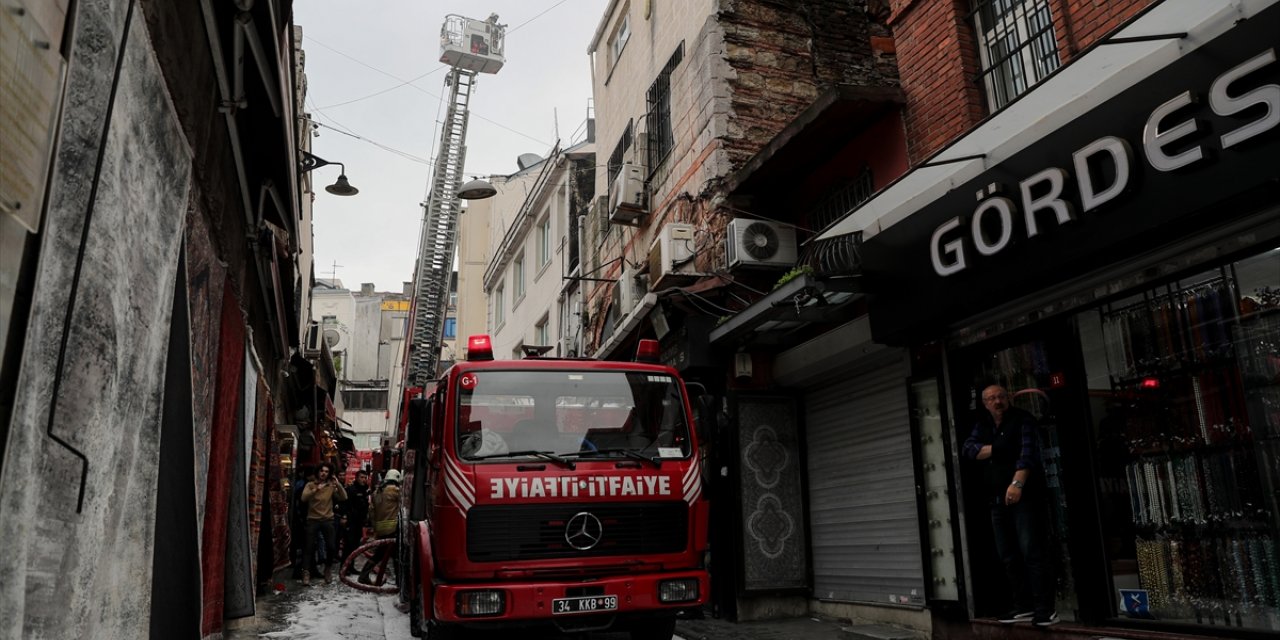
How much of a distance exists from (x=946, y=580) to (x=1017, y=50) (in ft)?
15.7

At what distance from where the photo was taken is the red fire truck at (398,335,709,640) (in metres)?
6.15

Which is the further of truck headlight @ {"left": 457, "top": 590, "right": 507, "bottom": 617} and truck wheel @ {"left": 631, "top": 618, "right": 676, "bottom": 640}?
truck wheel @ {"left": 631, "top": 618, "right": 676, "bottom": 640}

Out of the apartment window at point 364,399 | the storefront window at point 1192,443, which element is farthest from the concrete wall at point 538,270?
the apartment window at point 364,399

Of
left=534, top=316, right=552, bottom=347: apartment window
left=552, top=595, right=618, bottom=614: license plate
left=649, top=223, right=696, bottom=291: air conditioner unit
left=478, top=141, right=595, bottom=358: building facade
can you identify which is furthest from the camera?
left=534, top=316, right=552, bottom=347: apartment window

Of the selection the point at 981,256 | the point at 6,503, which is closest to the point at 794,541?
the point at 981,256

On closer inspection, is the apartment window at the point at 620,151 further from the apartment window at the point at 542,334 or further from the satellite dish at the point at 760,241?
the apartment window at the point at 542,334

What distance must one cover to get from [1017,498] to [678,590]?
8.88 feet

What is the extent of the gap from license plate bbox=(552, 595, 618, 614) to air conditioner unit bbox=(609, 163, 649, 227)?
8.46 metres

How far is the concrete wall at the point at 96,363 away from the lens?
101 inches

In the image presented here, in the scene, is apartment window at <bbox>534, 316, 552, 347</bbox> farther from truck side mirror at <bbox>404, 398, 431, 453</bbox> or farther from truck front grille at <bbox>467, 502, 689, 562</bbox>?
truck front grille at <bbox>467, 502, 689, 562</bbox>

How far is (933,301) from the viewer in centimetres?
682

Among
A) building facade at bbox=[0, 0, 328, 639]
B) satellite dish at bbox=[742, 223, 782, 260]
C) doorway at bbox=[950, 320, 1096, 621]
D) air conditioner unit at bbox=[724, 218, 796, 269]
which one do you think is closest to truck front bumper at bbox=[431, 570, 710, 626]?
building facade at bbox=[0, 0, 328, 639]

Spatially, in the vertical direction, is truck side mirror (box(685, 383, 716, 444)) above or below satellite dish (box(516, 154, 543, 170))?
below

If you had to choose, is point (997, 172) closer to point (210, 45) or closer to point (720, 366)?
point (720, 366)
